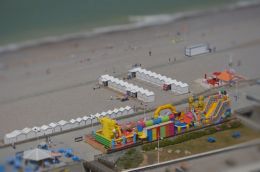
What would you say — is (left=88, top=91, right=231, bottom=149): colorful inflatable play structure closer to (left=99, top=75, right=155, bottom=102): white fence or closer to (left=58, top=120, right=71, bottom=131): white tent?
(left=58, top=120, right=71, bottom=131): white tent

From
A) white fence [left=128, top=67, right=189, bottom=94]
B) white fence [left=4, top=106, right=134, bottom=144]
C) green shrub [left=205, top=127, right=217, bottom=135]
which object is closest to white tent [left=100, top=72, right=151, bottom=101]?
white fence [left=128, top=67, right=189, bottom=94]

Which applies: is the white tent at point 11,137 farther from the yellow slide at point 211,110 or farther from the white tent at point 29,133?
the yellow slide at point 211,110

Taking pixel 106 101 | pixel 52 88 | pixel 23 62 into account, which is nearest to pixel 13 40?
pixel 23 62

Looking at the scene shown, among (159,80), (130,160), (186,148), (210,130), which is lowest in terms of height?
(130,160)

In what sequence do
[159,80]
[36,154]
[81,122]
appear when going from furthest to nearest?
[159,80], [81,122], [36,154]

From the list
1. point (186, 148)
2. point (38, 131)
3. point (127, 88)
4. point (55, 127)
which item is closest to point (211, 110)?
point (186, 148)

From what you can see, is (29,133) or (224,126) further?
(29,133)

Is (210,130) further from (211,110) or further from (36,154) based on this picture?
(36,154)
